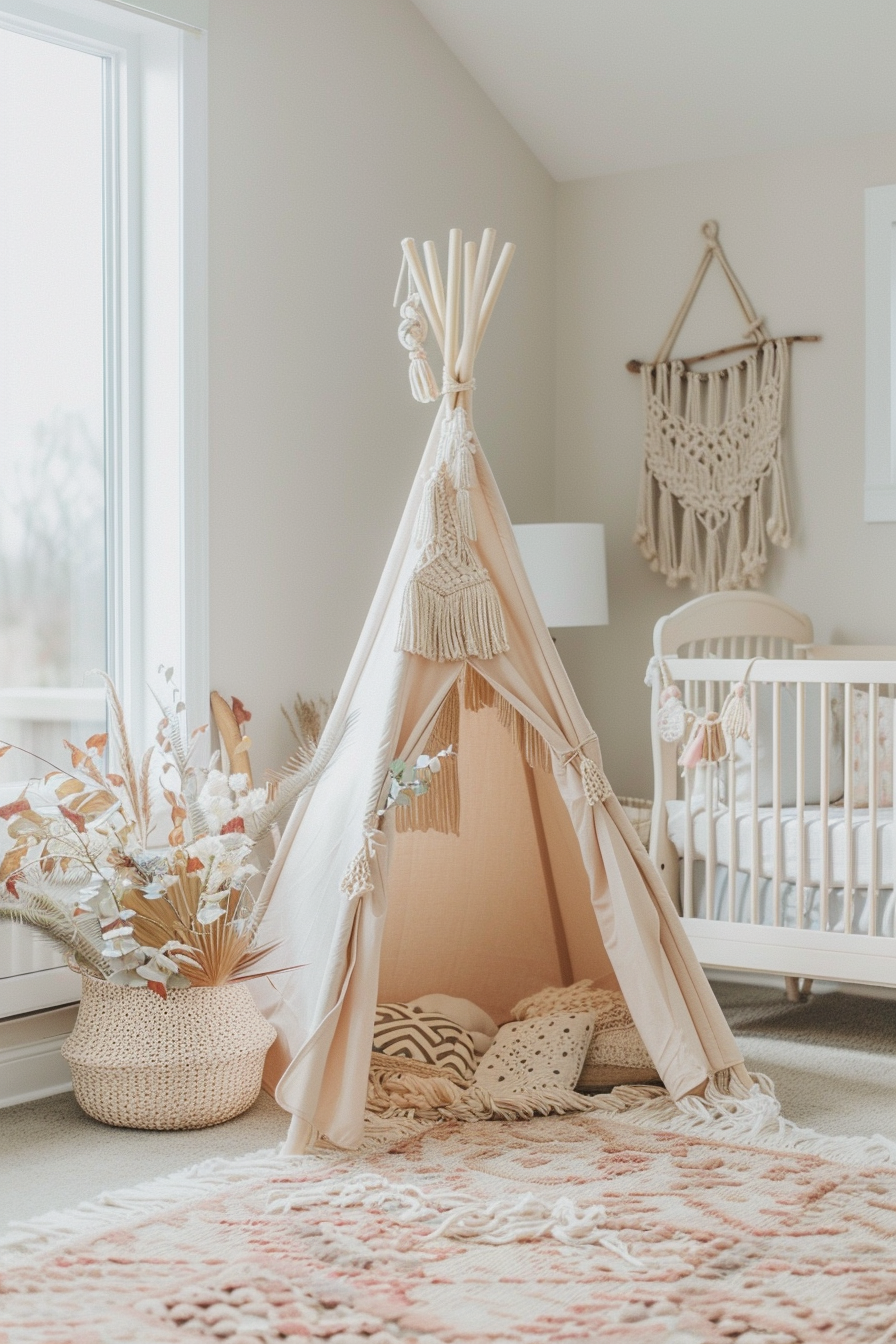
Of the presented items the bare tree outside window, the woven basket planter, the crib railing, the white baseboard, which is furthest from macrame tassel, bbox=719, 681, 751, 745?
the white baseboard

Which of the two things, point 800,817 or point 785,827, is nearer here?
point 800,817

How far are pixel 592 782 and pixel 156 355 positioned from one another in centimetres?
130

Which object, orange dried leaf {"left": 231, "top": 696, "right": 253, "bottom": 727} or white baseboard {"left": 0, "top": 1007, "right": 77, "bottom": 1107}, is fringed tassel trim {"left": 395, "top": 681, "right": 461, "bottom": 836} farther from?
white baseboard {"left": 0, "top": 1007, "right": 77, "bottom": 1107}

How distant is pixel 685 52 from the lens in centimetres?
347

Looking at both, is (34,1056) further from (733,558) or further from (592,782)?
(733,558)

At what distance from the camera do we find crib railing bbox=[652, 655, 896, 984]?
9.15ft

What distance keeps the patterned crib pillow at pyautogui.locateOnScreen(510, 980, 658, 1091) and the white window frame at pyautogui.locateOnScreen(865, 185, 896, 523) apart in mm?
1523

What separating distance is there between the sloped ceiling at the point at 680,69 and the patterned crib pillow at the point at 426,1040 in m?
2.44

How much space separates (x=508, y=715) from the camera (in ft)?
8.63

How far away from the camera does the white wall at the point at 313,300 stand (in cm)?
302

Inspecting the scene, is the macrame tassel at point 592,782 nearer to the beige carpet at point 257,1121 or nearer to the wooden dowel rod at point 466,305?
the beige carpet at point 257,1121

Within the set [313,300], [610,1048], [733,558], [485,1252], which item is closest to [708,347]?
[733,558]

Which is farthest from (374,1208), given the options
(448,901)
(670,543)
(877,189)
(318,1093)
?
(877,189)

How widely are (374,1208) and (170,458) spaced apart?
1608mm
